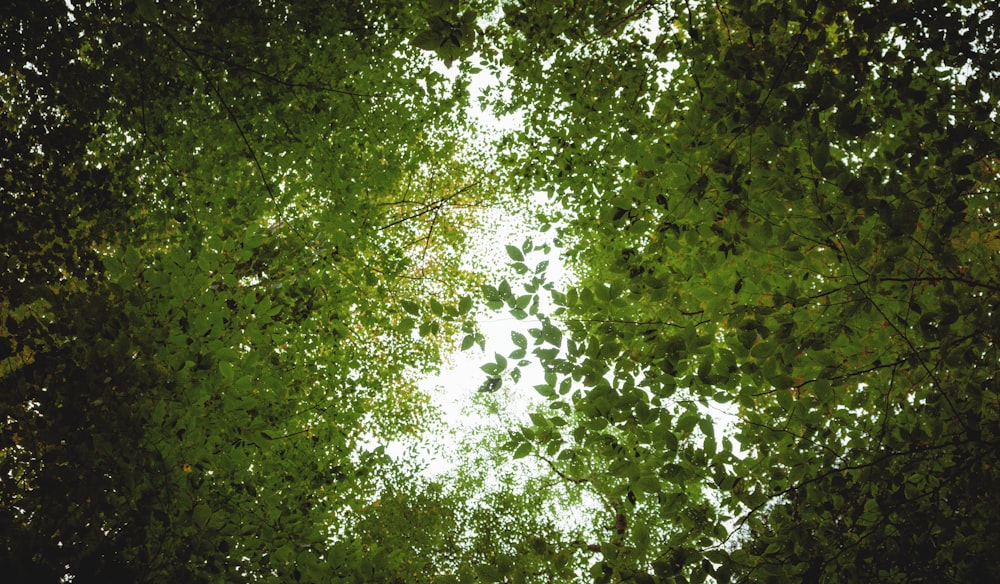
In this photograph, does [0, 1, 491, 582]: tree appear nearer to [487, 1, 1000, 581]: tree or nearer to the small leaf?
the small leaf

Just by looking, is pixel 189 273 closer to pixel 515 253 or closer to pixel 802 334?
pixel 515 253

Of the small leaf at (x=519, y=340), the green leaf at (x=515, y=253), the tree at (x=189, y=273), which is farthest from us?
the tree at (x=189, y=273)

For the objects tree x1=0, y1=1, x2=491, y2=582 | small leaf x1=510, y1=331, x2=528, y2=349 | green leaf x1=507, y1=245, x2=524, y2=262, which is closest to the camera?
green leaf x1=507, y1=245, x2=524, y2=262

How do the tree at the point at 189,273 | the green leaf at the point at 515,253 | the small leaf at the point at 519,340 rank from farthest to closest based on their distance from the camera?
the tree at the point at 189,273 → the small leaf at the point at 519,340 → the green leaf at the point at 515,253

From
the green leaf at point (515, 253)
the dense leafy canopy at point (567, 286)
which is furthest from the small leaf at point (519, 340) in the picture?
the green leaf at point (515, 253)

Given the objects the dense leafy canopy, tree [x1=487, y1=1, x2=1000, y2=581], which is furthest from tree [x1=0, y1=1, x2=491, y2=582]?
tree [x1=487, y1=1, x2=1000, y2=581]

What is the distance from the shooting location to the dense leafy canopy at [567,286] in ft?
9.80

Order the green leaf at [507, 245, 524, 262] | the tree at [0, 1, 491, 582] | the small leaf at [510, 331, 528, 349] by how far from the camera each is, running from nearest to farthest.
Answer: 1. the green leaf at [507, 245, 524, 262]
2. the small leaf at [510, 331, 528, 349]
3. the tree at [0, 1, 491, 582]

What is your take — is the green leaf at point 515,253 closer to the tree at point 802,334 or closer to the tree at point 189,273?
the tree at point 802,334

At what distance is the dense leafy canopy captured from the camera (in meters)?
2.99

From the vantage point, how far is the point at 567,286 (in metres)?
4.46

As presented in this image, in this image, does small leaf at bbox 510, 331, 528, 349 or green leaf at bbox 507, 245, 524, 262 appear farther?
small leaf at bbox 510, 331, 528, 349

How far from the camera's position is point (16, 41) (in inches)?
184

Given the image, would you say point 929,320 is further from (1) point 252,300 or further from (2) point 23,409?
(2) point 23,409
